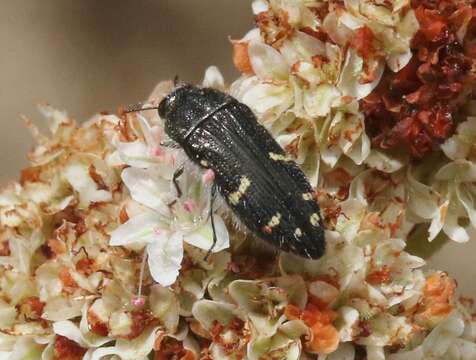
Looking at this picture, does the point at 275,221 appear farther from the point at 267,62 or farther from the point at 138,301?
the point at 267,62

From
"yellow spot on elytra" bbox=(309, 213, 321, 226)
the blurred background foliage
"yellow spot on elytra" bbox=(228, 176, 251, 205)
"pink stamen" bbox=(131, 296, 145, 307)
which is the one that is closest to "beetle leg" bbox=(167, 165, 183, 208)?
"yellow spot on elytra" bbox=(228, 176, 251, 205)

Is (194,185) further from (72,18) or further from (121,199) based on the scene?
(72,18)

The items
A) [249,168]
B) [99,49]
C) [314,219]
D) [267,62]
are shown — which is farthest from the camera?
[99,49]

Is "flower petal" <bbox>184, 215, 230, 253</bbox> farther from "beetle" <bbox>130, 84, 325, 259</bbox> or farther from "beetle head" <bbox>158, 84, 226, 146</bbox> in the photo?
"beetle head" <bbox>158, 84, 226, 146</bbox>

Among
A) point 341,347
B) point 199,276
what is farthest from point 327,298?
point 199,276

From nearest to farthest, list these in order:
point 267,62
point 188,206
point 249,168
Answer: point 249,168, point 188,206, point 267,62

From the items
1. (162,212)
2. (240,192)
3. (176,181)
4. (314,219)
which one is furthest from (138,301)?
(314,219)
